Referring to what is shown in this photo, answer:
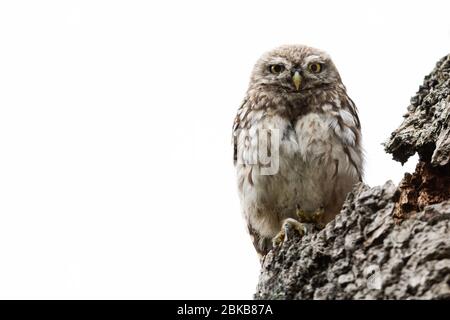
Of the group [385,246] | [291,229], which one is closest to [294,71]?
[291,229]

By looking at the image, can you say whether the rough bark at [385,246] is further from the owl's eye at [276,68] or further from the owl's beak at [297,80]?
the owl's eye at [276,68]

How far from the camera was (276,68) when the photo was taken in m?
6.54

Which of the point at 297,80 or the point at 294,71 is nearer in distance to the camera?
the point at 297,80

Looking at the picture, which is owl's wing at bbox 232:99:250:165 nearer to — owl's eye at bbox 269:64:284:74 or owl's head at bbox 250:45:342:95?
owl's head at bbox 250:45:342:95

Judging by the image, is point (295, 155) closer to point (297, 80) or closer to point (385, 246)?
point (297, 80)

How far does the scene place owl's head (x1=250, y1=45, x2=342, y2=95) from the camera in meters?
6.19

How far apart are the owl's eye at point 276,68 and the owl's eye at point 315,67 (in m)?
0.26

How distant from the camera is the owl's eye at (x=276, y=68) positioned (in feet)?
21.3

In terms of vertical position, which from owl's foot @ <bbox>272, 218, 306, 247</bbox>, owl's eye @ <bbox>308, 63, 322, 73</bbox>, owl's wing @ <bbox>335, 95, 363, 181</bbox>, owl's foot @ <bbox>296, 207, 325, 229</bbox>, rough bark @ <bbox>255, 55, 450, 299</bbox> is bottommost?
owl's foot @ <bbox>296, 207, 325, 229</bbox>

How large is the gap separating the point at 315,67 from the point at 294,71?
21cm

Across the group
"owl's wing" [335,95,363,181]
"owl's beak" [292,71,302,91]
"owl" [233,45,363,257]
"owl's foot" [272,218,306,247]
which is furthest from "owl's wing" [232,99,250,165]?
"owl's foot" [272,218,306,247]

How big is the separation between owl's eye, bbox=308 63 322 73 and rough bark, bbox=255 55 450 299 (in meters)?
2.16
